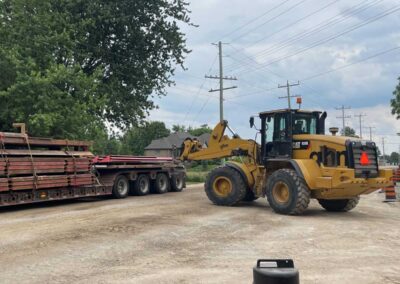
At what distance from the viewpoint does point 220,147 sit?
1664cm

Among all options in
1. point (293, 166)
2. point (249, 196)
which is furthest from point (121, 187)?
point (293, 166)

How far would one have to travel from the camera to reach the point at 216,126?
16.8m

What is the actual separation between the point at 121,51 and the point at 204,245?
810 inches

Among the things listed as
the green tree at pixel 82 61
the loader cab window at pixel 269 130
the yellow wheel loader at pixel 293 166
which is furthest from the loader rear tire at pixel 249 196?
the green tree at pixel 82 61

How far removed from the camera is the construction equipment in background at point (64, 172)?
15.0 metres

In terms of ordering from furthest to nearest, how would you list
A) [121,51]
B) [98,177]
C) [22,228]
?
[121,51], [98,177], [22,228]

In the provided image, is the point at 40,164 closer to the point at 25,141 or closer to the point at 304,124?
the point at 25,141

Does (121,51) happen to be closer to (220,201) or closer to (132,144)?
(220,201)

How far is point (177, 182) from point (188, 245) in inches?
555

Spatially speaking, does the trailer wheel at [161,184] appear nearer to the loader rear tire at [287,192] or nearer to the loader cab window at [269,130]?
the loader cab window at [269,130]

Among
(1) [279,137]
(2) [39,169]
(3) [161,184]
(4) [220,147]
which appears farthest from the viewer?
(3) [161,184]

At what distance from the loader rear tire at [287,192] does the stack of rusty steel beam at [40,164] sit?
716cm

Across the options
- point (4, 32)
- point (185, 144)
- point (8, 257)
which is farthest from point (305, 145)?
point (4, 32)

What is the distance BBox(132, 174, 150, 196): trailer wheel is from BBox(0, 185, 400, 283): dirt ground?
221 inches
